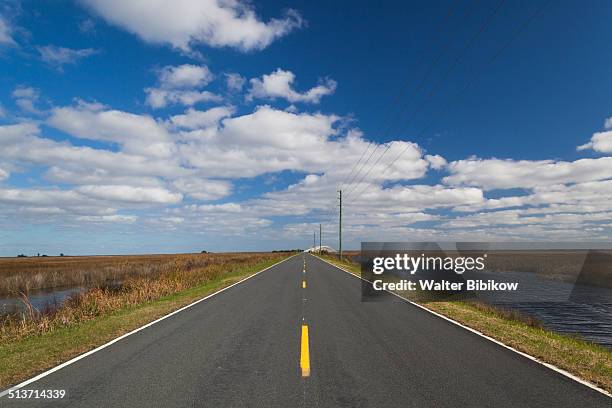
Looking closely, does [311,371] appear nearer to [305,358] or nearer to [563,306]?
[305,358]

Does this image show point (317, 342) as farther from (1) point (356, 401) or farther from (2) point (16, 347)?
(2) point (16, 347)

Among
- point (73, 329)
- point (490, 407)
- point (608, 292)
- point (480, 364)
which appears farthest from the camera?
point (608, 292)

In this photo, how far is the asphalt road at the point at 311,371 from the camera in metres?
4.99

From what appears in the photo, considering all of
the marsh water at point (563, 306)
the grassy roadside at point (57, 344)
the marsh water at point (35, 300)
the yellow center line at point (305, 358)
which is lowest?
the marsh water at point (35, 300)

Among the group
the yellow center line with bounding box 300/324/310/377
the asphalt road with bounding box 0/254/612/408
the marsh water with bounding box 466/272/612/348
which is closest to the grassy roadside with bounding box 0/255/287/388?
the asphalt road with bounding box 0/254/612/408

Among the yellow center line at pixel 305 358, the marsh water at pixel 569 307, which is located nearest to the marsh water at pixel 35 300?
the yellow center line at pixel 305 358

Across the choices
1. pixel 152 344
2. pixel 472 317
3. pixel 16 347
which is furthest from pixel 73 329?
pixel 472 317

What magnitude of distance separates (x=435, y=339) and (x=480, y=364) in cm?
191

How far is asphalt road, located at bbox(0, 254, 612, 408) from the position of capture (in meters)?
4.99

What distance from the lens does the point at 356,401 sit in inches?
192

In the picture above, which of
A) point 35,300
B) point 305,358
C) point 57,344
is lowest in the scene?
point 35,300

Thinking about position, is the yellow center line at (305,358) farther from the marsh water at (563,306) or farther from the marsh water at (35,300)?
the marsh water at (35,300)

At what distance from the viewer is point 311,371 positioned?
6.14m

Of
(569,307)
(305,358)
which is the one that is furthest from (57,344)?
(569,307)
